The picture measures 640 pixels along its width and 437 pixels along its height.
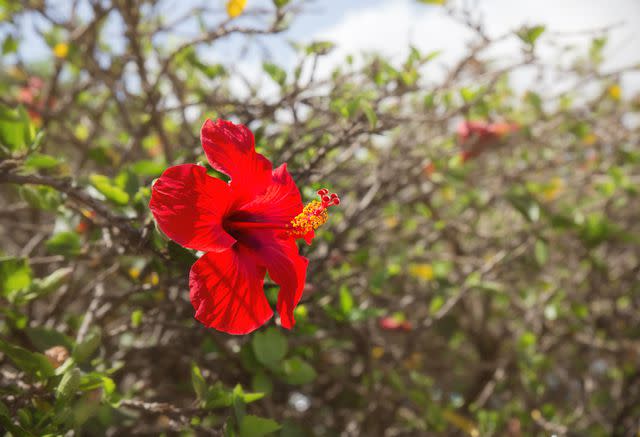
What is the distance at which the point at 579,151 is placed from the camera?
248 cm

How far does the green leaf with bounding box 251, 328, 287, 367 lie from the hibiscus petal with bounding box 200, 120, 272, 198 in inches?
14.4

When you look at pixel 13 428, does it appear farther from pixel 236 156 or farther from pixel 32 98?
pixel 32 98

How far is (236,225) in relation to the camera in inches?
38.1

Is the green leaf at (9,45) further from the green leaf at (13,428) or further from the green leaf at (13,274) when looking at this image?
the green leaf at (13,428)

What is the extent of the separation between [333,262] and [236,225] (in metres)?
0.63

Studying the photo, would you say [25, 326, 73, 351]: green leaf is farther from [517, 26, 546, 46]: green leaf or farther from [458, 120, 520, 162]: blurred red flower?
[458, 120, 520, 162]: blurred red flower

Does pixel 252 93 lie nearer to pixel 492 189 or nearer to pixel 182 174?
pixel 182 174

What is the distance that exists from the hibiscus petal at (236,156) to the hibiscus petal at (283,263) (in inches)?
3.8

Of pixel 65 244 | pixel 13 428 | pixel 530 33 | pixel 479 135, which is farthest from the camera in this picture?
pixel 479 135

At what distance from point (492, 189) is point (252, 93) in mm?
1266

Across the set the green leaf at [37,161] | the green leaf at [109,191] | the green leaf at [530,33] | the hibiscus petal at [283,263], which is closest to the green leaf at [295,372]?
the hibiscus petal at [283,263]

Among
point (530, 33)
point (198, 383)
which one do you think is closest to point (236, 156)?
point (198, 383)

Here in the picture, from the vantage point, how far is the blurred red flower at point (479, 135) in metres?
2.00

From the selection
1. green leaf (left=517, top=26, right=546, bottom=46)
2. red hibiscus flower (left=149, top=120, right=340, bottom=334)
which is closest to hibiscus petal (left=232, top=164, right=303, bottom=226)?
red hibiscus flower (left=149, top=120, right=340, bottom=334)
